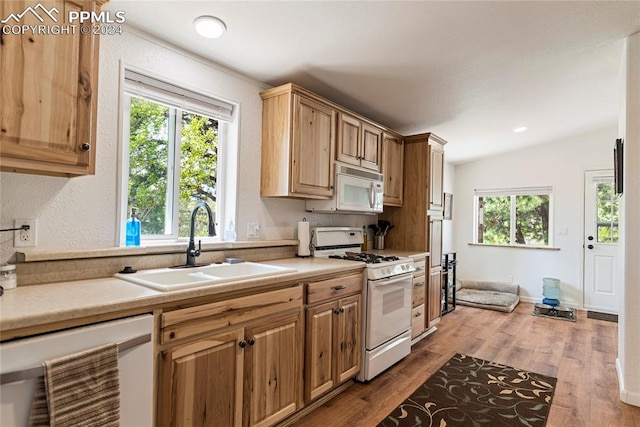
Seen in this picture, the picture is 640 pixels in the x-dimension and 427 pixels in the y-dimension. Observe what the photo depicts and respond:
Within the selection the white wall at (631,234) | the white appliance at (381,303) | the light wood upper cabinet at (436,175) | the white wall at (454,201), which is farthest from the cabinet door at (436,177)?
the white wall at (454,201)

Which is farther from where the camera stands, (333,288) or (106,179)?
(333,288)

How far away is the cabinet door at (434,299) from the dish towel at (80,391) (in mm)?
3195

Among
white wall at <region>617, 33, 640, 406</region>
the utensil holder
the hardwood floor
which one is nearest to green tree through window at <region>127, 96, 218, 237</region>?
the hardwood floor

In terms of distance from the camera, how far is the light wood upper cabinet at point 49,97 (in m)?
1.27

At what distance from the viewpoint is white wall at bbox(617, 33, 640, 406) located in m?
2.43

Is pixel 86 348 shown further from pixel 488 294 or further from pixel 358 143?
pixel 488 294

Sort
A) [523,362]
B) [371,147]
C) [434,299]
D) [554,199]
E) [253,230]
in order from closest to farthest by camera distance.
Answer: [253,230] → [523,362] → [371,147] → [434,299] → [554,199]

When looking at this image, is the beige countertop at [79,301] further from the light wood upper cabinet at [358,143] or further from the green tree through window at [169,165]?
the light wood upper cabinet at [358,143]

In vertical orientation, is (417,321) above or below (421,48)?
below

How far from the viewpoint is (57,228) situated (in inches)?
66.4

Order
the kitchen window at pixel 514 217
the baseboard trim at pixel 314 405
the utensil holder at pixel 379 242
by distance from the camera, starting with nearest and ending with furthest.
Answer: the baseboard trim at pixel 314 405
the utensil holder at pixel 379 242
the kitchen window at pixel 514 217

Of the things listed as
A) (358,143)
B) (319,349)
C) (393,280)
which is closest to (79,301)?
(319,349)

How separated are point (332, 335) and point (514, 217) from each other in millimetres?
4736

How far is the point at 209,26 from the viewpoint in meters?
1.93
